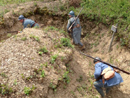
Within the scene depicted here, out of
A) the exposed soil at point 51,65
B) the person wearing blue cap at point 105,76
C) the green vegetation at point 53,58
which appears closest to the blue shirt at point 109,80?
the person wearing blue cap at point 105,76

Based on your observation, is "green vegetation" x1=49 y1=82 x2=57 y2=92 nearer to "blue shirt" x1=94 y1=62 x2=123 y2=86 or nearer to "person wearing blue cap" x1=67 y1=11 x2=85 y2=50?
"blue shirt" x1=94 y1=62 x2=123 y2=86

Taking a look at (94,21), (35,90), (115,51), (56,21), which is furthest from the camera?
(56,21)

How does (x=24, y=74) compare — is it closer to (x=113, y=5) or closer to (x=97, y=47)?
(x=97, y=47)

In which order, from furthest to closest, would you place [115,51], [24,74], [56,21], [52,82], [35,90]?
[56,21]
[115,51]
[52,82]
[24,74]
[35,90]

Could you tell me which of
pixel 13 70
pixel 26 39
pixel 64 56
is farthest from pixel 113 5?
pixel 13 70

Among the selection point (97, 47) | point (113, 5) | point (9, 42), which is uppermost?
point (113, 5)

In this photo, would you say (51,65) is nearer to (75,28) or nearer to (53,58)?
(53,58)

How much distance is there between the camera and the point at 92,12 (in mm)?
7766

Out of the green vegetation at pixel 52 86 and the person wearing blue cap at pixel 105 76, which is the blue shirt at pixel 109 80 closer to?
the person wearing blue cap at pixel 105 76

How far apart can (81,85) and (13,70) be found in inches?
94.4

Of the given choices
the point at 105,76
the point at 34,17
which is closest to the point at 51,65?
the point at 105,76

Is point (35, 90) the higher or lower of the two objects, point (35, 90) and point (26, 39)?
the lower

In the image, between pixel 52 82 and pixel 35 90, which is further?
pixel 52 82

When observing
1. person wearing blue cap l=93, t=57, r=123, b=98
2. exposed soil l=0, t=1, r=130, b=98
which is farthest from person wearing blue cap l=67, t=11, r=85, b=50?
person wearing blue cap l=93, t=57, r=123, b=98
